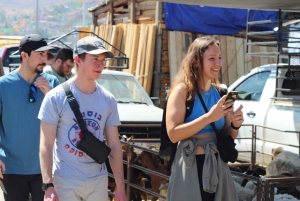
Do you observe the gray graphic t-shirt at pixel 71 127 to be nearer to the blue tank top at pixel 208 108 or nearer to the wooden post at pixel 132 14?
the blue tank top at pixel 208 108

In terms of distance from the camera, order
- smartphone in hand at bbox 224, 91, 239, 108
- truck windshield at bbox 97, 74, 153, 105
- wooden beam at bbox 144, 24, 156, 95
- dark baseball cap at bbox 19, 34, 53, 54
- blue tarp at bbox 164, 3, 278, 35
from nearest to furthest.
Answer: smartphone in hand at bbox 224, 91, 239, 108 < dark baseball cap at bbox 19, 34, 53, 54 < truck windshield at bbox 97, 74, 153, 105 < blue tarp at bbox 164, 3, 278, 35 < wooden beam at bbox 144, 24, 156, 95

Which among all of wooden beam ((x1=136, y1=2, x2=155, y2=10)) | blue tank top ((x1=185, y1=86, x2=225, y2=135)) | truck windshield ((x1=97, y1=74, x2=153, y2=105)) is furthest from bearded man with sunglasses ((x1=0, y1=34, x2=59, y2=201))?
wooden beam ((x1=136, y1=2, x2=155, y2=10))

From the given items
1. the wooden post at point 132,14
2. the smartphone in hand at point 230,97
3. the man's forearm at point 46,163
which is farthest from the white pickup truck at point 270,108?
the wooden post at point 132,14

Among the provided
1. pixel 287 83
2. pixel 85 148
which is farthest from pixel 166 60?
pixel 85 148

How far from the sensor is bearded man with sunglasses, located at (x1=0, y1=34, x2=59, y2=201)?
4781 mm

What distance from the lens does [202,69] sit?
3.92m

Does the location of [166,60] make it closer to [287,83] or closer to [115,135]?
[287,83]

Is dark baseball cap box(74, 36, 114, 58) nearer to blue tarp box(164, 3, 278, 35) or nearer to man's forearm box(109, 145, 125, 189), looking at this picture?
man's forearm box(109, 145, 125, 189)

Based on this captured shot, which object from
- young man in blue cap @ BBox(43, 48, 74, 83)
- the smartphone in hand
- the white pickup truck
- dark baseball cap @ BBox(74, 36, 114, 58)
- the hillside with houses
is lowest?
the white pickup truck

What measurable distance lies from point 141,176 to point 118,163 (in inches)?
109

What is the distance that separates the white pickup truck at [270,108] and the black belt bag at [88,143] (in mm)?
4828

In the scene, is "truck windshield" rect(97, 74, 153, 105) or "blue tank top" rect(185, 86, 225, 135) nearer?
"blue tank top" rect(185, 86, 225, 135)

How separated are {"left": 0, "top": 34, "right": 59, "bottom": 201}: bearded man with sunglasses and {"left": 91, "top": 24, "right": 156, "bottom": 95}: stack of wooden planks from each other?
10.6 meters

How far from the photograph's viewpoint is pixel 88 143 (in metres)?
3.98
